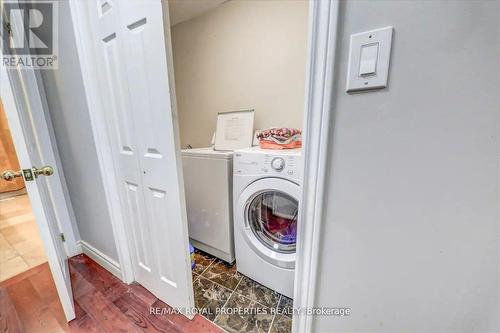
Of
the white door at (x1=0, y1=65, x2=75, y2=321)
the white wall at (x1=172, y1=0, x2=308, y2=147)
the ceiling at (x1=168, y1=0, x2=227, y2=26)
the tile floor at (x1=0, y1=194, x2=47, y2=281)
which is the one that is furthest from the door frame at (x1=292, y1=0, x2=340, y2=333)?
the tile floor at (x1=0, y1=194, x2=47, y2=281)

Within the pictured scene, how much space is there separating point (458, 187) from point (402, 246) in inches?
7.5

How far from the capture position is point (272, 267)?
1.15 m

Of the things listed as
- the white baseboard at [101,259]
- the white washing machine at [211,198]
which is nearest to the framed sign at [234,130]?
the white washing machine at [211,198]

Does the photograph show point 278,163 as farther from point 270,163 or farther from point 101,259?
point 101,259

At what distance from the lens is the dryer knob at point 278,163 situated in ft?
3.19

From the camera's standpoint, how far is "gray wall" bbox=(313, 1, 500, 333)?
38cm

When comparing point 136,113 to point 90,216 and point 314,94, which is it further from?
point 90,216

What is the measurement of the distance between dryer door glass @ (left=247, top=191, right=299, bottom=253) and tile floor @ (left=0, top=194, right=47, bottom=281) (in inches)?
69.7

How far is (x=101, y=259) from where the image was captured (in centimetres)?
142

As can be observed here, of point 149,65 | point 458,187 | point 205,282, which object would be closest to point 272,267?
point 205,282

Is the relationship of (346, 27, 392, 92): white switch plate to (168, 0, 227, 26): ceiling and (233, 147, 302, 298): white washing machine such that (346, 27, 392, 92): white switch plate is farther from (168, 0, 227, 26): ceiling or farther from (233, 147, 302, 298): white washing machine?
Result: (168, 0, 227, 26): ceiling

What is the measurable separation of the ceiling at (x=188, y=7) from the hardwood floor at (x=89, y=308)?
2.30 metres

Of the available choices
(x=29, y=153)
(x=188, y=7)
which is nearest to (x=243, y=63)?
(x=188, y=7)

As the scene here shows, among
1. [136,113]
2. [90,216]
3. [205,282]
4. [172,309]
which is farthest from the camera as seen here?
[90,216]
